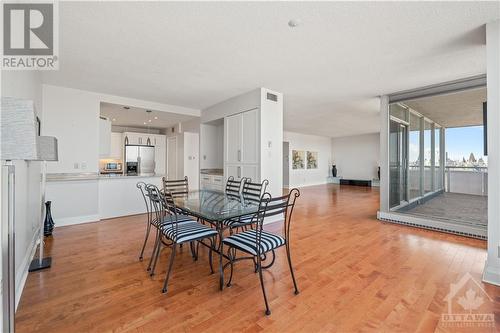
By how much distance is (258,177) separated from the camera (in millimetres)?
4312

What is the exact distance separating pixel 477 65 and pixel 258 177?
367 cm

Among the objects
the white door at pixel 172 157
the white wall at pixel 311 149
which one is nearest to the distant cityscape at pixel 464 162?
the white wall at pixel 311 149

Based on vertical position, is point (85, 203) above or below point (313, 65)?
below

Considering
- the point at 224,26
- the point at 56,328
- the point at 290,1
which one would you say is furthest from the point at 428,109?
the point at 56,328

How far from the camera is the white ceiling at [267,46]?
6.81 ft

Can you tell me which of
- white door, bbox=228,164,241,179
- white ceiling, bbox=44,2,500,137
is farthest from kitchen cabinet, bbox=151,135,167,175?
white door, bbox=228,164,241,179

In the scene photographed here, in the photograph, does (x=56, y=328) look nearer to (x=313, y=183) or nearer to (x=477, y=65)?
(x=477, y=65)

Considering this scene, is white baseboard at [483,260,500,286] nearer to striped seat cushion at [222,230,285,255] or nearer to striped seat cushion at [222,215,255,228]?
striped seat cushion at [222,230,285,255]

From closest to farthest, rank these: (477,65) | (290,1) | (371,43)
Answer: (290,1) < (371,43) < (477,65)

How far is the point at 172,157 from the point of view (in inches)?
302

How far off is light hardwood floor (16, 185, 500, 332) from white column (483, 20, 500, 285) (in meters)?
0.22

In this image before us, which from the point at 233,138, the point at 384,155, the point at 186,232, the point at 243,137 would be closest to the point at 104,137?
the point at 233,138
